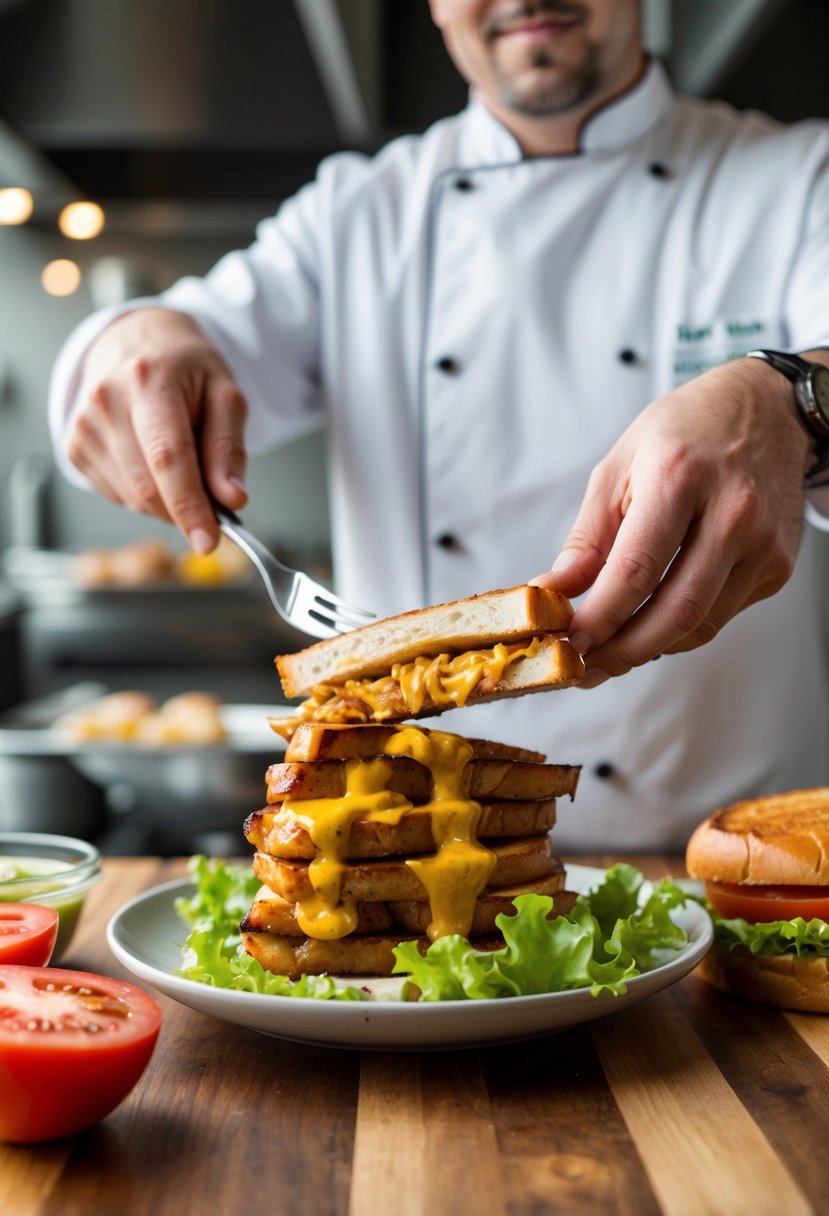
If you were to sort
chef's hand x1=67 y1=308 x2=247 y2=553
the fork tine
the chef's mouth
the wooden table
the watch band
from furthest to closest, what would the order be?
the chef's mouth → chef's hand x1=67 y1=308 x2=247 y2=553 → the watch band → the fork tine → the wooden table

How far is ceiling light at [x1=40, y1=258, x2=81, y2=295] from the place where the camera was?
6.61 m

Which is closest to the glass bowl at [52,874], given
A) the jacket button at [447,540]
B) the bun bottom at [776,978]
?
the bun bottom at [776,978]

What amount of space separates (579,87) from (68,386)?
118 cm

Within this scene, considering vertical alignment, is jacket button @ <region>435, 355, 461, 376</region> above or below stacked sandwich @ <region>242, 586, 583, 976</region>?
above

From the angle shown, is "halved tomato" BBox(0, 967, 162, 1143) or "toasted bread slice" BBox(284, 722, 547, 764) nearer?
"halved tomato" BBox(0, 967, 162, 1143)

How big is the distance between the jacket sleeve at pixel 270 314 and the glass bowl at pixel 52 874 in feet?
3.77

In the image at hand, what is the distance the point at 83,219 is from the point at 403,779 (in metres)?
5.32

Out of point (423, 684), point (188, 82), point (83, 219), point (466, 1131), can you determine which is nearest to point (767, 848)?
point (423, 684)

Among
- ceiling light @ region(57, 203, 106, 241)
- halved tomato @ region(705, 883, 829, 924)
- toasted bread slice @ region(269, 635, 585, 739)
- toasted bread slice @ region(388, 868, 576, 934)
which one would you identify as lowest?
halved tomato @ region(705, 883, 829, 924)

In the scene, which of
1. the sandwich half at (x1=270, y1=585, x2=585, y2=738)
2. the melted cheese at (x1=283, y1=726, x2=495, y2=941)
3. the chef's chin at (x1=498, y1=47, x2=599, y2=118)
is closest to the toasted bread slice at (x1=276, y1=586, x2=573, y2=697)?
the sandwich half at (x1=270, y1=585, x2=585, y2=738)

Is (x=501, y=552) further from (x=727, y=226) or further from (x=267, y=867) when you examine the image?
(x=267, y=867)

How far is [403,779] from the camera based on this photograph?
1434mm

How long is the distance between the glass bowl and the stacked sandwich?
0.95ft

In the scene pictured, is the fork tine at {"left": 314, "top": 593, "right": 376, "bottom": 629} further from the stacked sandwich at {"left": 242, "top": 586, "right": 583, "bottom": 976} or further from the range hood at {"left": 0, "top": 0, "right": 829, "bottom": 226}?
the range hood at {"left": 0, "top": 0, "right": 829, "bottom": 226}
